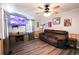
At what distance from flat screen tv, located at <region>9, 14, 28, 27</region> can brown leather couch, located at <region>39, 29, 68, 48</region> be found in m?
0.46

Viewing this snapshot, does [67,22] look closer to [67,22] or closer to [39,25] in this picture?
[67,22]

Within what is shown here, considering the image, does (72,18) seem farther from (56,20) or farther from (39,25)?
(39,25)

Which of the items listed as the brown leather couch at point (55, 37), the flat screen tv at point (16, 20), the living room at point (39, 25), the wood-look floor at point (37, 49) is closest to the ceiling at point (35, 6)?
the living room at point (39, 25)

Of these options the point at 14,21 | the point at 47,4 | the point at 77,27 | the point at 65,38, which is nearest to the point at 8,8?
the point at 14,21

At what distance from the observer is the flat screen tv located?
5.95 ft

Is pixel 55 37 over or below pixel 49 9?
below

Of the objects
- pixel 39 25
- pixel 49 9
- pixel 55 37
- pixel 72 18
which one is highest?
pixel 49 9

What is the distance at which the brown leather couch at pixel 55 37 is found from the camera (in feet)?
6.12

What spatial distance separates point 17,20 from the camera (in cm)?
183

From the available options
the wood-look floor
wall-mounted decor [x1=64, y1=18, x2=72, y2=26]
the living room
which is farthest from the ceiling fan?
the wood-look floor

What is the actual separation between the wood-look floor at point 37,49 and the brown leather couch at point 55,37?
8 cm

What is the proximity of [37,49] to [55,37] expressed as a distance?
0.41 m

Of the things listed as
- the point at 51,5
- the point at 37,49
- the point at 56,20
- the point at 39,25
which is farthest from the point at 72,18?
the point at 37,49

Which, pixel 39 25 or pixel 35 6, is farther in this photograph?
pixel 39 25
